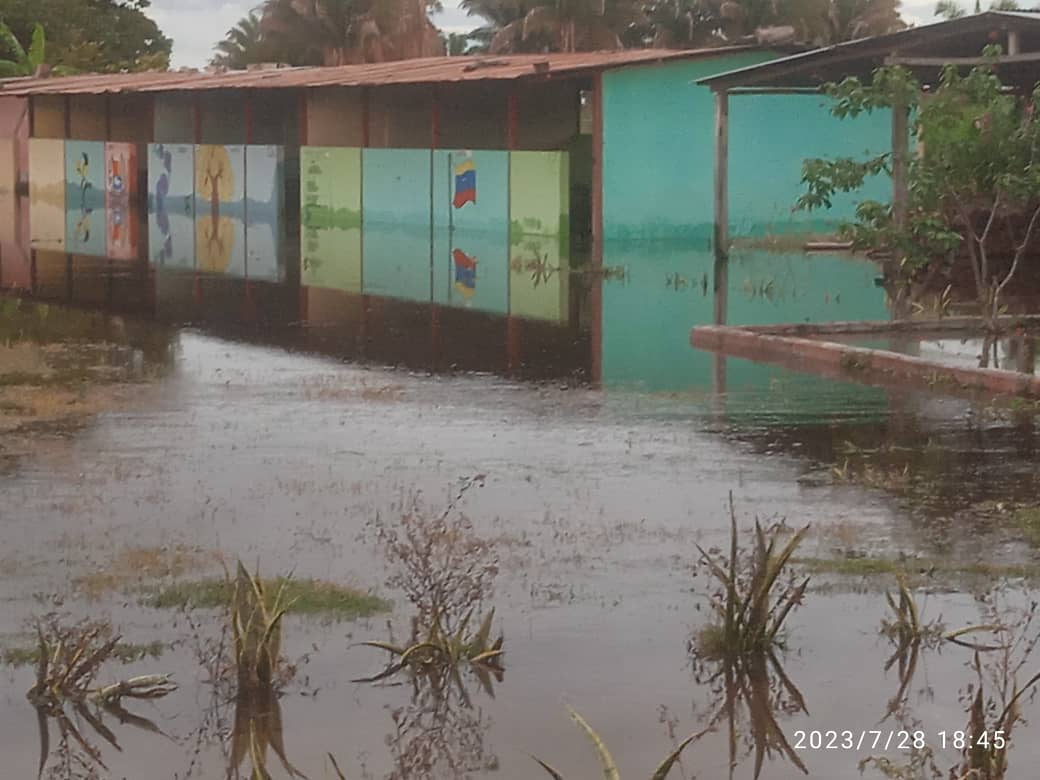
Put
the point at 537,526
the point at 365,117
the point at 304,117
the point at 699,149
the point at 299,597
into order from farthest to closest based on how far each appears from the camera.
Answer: the point at 304,117 → the point at 365,117 → the point at 699,149 → the point at 537,526 → the point at 299,597

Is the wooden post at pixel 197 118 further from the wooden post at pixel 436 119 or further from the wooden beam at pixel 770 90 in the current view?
the wooden beam at pixel 770 90

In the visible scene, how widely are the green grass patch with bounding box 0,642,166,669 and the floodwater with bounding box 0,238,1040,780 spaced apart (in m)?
0.06

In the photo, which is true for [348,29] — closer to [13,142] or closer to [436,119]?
[13,142]

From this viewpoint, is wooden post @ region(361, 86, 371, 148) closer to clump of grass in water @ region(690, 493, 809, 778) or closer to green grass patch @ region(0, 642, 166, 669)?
clump of grass in water @ region(690, 493, 809, 778)

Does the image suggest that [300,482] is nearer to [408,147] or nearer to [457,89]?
[457,89]

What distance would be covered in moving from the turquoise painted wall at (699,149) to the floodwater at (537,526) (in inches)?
569

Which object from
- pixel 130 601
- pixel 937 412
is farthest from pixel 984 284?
pixel 130 601

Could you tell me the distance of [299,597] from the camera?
8.51 m

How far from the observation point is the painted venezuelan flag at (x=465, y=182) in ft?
121

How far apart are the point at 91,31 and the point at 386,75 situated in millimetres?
41271

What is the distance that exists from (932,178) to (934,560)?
8725 mm

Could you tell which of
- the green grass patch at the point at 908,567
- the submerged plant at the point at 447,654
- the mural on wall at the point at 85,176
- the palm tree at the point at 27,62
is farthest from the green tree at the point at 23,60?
the submerged plant at the point at 447,654

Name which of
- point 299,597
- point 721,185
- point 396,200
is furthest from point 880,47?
point 299,597

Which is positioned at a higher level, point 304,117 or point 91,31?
point 91,31
